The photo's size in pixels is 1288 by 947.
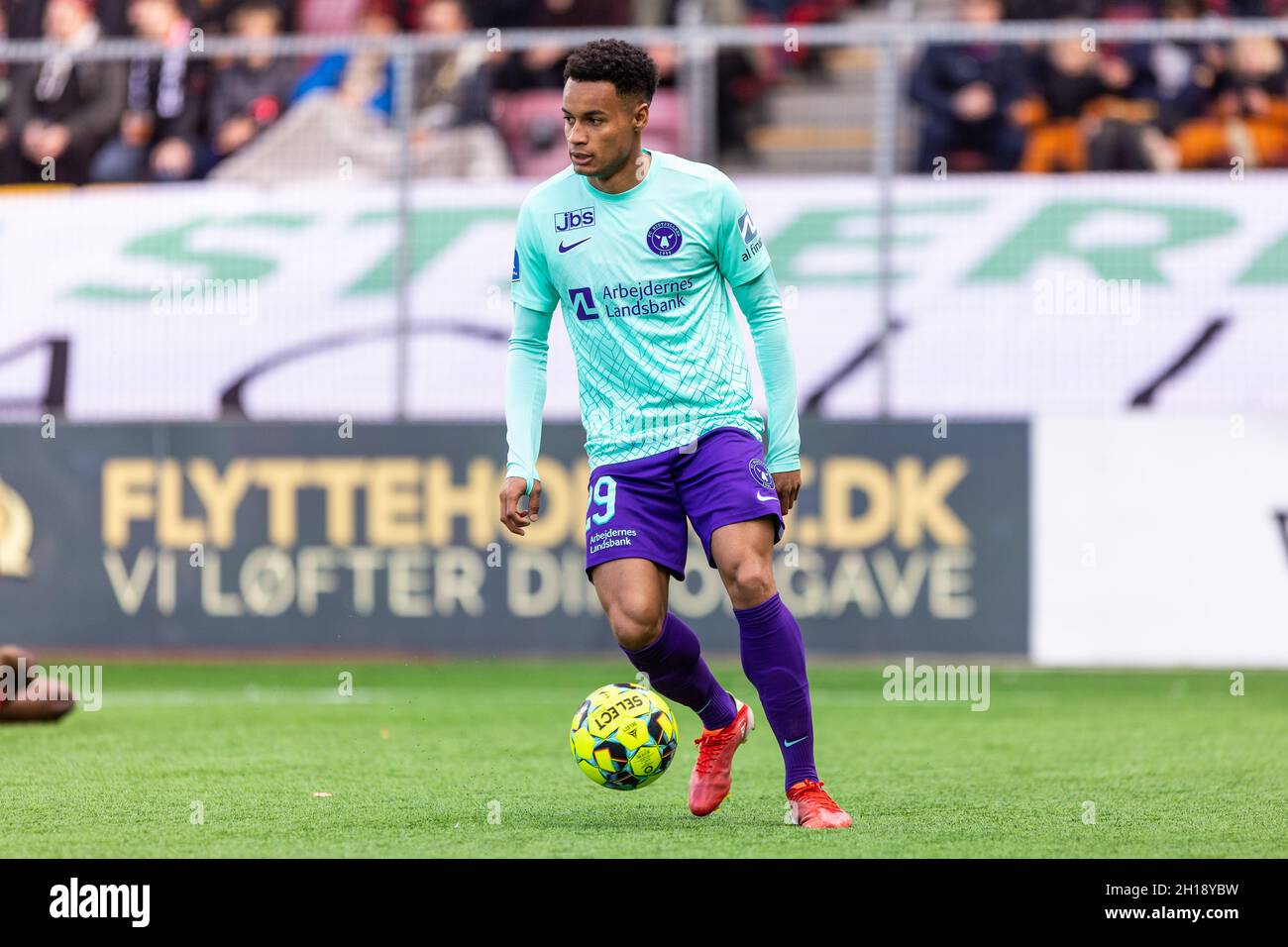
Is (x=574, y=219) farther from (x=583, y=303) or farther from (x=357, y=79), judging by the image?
(x=357, y=79)

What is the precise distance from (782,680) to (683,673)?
368 millimetres

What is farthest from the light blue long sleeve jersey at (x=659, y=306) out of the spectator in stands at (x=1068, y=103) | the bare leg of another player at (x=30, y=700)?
the spectator in stands at (x=1068, y=103)

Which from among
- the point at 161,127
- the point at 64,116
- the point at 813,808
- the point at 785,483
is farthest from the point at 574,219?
the point at 64,116

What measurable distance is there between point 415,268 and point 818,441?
264 cm

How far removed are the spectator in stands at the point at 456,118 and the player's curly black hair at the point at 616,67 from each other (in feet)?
22.6

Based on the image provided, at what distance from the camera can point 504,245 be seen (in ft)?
42.0

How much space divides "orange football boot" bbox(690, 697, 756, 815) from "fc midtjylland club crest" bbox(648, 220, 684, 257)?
1469 millimetres

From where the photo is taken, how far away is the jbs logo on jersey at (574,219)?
632 centimetres

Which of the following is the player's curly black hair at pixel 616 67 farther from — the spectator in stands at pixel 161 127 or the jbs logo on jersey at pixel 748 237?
the spectator in stands at pixel 161 127

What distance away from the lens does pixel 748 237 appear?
6348mm

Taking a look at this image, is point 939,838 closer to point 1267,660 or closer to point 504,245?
point 1267,660
